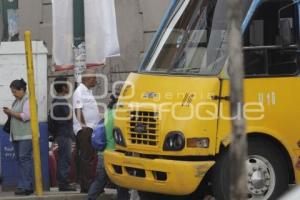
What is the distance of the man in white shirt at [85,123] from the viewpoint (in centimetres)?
1109

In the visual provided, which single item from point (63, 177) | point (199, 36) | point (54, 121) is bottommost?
point (63, 177)

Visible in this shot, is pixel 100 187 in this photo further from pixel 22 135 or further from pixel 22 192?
pixel 22 135

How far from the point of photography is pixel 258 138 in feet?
29.8

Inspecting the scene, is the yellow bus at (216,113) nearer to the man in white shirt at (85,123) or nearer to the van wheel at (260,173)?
the van wheel at (260,173)

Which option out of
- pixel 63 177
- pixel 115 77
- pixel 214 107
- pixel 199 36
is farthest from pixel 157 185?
pixel 115 77

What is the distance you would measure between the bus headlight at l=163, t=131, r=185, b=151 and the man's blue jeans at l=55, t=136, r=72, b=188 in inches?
113

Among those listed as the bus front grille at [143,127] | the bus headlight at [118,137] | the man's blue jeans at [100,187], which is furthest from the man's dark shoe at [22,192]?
the bus front grille at [143,127]

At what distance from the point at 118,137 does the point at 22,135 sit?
206 cm

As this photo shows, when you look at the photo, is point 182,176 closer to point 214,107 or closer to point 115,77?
point 214,107

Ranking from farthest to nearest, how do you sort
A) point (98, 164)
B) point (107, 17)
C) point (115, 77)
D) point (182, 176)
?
point (115, 77) → point (107, 17) → point (98, 164) → point (182, 176)

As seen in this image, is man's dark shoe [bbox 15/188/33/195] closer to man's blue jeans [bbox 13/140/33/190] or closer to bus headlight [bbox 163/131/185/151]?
man's blue jeans [bbox 13/140/33/190]

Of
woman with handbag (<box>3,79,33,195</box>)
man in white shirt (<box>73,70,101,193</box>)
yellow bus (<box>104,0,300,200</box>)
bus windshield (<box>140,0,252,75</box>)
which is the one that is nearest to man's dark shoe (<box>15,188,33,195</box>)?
woman with handbag (<box>3,79,33,195</box>)

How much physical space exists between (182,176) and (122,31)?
24.2ft

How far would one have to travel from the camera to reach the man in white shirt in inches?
437
